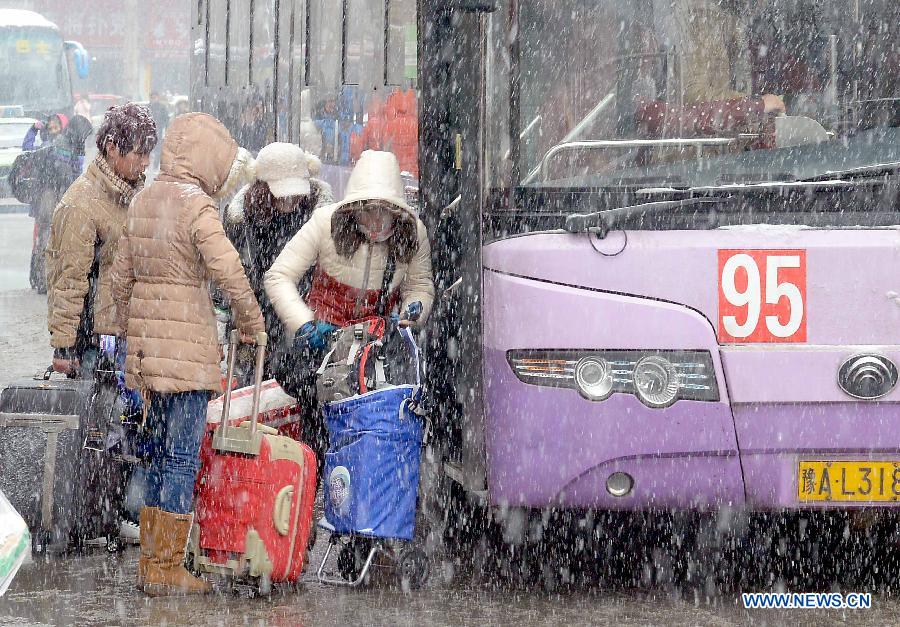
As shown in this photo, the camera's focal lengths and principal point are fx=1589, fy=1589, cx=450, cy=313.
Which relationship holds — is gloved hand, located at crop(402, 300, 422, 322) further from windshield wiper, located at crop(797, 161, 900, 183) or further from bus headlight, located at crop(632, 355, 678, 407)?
windshield wiper, located at crop(797, 161, 900, 183)

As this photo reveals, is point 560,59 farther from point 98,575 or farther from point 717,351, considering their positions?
point 98,575

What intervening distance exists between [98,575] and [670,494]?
2094mm

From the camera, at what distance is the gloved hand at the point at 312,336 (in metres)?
5.71

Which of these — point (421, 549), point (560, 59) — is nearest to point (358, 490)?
point (421, 549)

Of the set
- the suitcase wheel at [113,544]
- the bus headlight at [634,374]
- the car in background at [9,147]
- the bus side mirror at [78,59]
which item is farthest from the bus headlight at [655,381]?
the bus side mirror at [78,59]

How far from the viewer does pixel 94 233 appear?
5.99 meters

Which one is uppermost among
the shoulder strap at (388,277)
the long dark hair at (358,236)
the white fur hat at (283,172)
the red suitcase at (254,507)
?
the white fur hat at (283,172)

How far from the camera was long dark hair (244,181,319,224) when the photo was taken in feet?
21.7

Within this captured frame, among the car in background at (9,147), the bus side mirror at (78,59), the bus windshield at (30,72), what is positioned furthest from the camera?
the bus side mirror at (78,59)

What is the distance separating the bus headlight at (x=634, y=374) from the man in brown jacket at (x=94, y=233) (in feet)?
6.05

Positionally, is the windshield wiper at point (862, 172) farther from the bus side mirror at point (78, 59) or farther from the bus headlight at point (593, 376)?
the bus side mirror at point (78, 59)

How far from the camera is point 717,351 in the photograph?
497 cm

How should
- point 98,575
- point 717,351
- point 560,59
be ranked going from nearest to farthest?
point 717,351
point 560,59
point 98,575

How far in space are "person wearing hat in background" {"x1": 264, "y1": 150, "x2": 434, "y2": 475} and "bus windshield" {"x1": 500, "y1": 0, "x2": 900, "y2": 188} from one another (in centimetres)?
67
